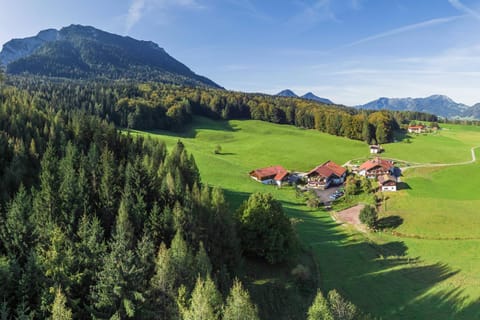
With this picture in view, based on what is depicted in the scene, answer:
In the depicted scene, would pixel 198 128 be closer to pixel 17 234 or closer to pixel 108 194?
pixel 108 194

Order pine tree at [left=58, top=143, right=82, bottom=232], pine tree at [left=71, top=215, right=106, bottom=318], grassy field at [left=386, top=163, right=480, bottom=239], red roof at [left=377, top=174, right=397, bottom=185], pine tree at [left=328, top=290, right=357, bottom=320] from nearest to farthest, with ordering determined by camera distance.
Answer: pine tree at [left=328, top=290, right=357, bottom=320], pine tree at [left=71, top=215, right=106, bottom=318], pine tree at [left=58, top=143, right=82, bottom=232], grassy field at [left=386, top=163, right=480, bottom=239], red roof at [left=377, top=174, right=397, bottom=185]

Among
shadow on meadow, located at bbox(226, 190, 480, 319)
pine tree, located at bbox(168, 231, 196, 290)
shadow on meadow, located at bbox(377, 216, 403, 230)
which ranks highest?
pine tree, located at bbox(168, 231, 196, 290)

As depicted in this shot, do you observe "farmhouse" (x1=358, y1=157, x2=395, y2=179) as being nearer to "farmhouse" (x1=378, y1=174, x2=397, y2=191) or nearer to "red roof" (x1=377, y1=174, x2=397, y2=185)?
"red roof" (x1=377, y1=174, x2=397, y2=185)

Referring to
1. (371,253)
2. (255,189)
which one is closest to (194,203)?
(371,253)

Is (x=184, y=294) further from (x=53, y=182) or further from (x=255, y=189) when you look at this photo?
(x=255, y=189)

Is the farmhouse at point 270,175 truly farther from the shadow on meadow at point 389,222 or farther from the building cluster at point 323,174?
the shadow on meadow at point 389,222

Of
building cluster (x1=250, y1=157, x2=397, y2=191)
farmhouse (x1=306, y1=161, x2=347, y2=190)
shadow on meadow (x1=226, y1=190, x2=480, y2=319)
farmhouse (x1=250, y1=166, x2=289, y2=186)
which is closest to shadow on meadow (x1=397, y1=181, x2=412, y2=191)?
building cluster (x1=250, y1=157, x2=397, y2=191)

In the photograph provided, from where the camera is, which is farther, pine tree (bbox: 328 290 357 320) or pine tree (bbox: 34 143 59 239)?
pine tree (bbox: 34 143 59 239)
